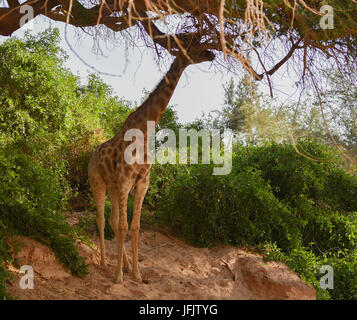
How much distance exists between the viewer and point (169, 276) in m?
4.96

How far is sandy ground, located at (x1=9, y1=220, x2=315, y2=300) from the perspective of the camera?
4.07 metres

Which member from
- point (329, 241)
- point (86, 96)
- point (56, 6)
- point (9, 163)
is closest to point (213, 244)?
point (329, 241)

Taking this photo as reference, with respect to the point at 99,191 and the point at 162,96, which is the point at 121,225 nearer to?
the point at 99,191

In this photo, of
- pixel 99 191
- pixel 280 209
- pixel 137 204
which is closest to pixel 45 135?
pixel 99 191

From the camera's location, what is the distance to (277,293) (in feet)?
15.8

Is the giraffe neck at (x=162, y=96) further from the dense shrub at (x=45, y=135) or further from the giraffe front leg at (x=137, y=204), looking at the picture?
the dense shrub at (x=45, y=135)

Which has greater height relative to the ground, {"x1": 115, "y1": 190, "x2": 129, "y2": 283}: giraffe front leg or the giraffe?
the giraffe

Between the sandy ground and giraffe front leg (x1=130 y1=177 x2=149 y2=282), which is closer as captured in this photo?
the sandy ground

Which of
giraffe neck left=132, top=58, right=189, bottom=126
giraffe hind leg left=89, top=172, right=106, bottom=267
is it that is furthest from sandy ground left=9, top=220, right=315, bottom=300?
giraffe neck left=132, top=58, right=189, bottom=126

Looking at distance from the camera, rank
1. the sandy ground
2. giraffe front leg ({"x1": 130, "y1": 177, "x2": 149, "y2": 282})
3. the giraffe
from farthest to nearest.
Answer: giraffe front leg ({"x1": 130, "y1": 177, "x2": 149, "y2": 282}) < the giraffe < the sandy ground

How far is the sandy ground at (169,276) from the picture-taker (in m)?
4.07

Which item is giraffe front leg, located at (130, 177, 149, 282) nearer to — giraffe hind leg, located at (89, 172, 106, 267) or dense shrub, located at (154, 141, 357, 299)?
giraffe hind leg, located at (89, 172, 106, 267)

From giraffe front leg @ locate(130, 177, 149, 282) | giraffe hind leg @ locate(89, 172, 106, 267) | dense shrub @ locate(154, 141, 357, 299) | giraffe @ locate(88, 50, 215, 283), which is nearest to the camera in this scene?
giraffe @ locate(88, 50, 215, 283)

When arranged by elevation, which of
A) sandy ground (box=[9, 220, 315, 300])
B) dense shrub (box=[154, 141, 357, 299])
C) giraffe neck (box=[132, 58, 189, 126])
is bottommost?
sandy ground (box=[9, 220, 315, 300])
